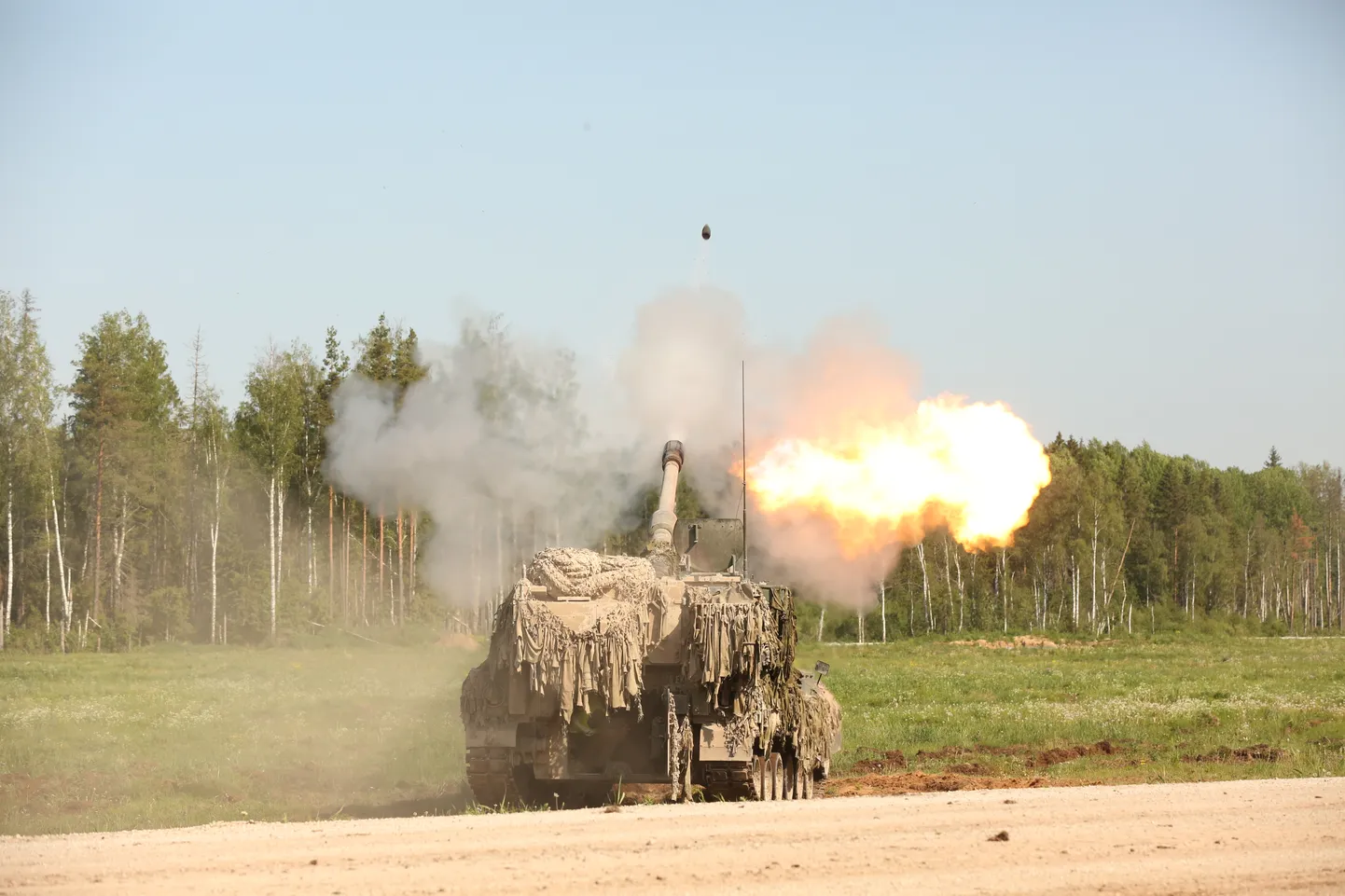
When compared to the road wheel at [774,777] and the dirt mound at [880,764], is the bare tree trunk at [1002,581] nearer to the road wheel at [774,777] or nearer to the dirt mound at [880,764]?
the dirt mound at [880,764]

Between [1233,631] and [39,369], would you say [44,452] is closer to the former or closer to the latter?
[39,369]

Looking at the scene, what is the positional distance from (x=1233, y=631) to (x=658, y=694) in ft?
228

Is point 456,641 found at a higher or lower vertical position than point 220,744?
higher

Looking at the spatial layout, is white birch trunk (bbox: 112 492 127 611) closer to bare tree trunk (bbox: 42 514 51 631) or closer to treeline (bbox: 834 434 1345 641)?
bare tree trunk (bbox: 42 514 51 631)

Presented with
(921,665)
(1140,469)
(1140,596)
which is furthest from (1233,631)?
(921,665)

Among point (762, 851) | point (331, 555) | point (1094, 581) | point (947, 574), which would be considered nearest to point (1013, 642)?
point (947, 574)

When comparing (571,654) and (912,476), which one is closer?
(571,654)

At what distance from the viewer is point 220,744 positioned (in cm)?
2775

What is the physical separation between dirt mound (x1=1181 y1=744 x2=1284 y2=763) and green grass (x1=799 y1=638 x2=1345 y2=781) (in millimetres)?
53

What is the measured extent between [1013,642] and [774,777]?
46965 mm

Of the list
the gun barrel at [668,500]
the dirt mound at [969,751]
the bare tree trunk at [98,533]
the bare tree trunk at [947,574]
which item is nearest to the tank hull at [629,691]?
the gun barrel at [668,500]

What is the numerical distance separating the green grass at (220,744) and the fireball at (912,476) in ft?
26.0

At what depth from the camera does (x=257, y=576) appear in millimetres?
66188

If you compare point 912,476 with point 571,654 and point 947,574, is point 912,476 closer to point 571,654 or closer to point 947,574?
point 571,654
